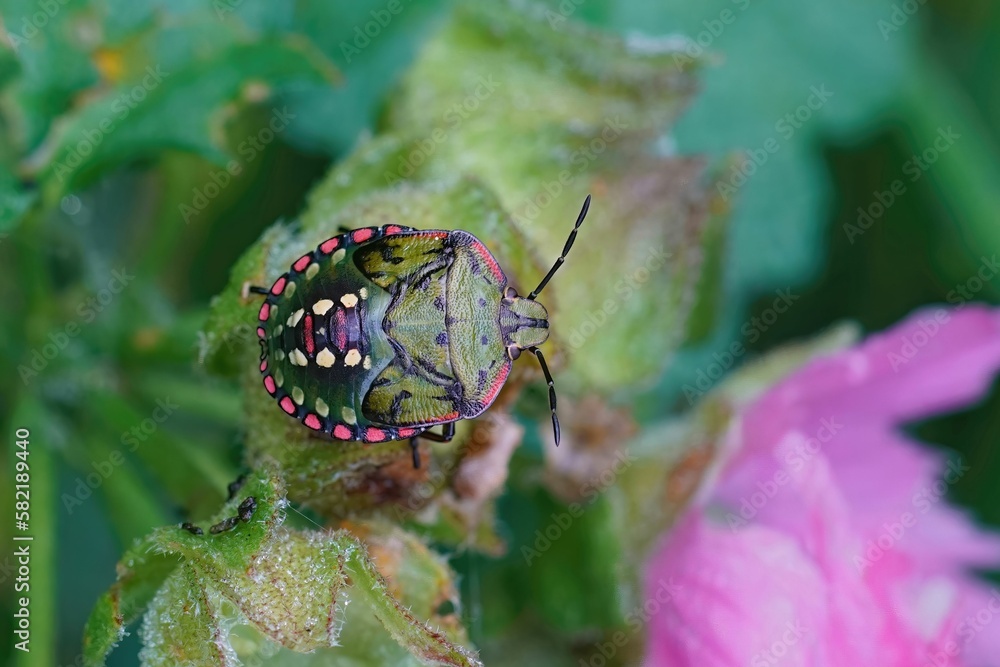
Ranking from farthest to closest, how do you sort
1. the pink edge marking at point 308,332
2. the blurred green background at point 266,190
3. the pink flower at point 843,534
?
1. the blurred green background at point 266,190
2. the pink flower at point 843,534
3. the pink edge marking at point 308,332

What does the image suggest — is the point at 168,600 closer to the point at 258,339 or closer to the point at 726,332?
the point at 258,339

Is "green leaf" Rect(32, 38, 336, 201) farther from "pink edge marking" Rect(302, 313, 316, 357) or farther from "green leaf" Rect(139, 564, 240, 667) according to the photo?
"green leaf" Rect(139, 564, 240, 667)

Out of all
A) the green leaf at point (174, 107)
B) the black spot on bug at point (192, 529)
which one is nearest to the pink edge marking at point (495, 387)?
the black spot on bug at point (192, 529)

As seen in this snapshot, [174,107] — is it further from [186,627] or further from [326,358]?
[186,627]

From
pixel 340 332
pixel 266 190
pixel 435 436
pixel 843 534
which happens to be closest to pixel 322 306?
pixel 340 332

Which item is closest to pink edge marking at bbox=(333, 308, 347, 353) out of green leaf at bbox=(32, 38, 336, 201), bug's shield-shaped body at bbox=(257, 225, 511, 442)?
bug's shield-shaped body at bbox=(257, 225, 511, 442)

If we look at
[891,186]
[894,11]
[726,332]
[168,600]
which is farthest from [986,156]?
[168,600]

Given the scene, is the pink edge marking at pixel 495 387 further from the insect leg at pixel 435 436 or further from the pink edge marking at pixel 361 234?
the pink edge marking at pixel 361 234
